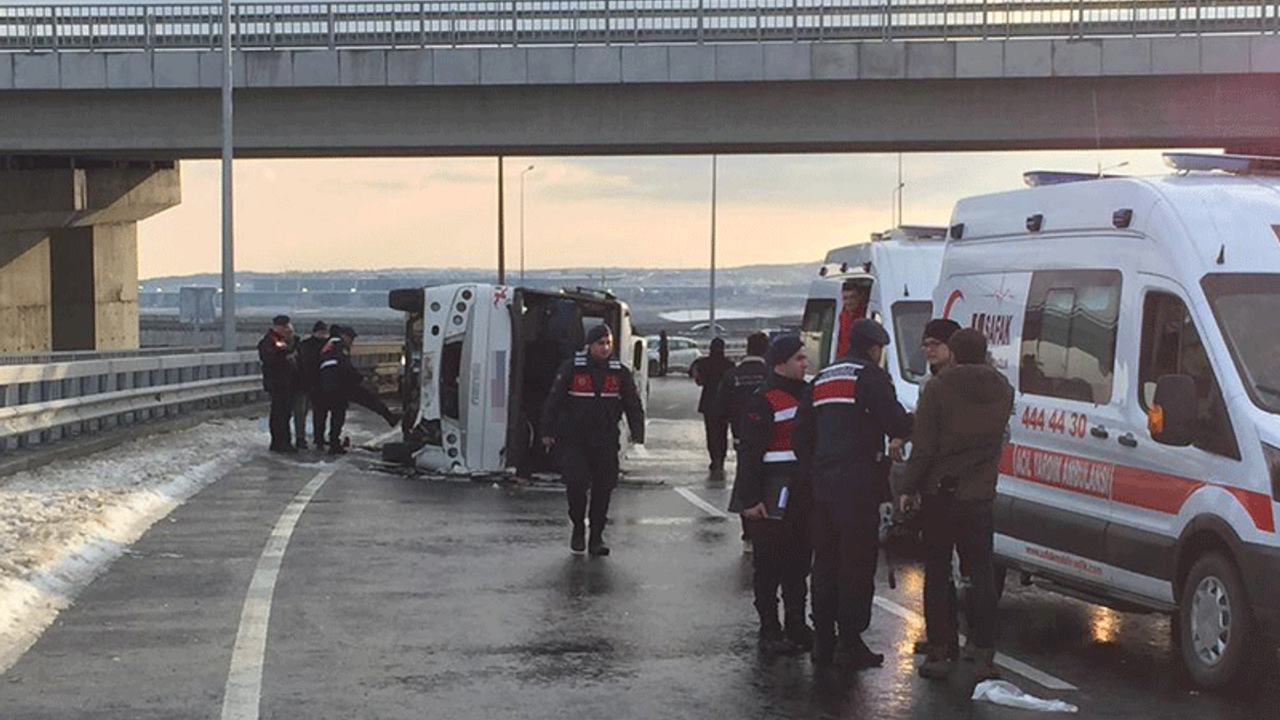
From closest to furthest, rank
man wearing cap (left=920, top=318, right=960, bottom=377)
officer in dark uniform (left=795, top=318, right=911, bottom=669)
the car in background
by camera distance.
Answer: officer in dark uniform (left=795, top=318, right=911, bottom=669) < man wearing cap (left=920, top=318, right=960, bottom=377) < the car in background

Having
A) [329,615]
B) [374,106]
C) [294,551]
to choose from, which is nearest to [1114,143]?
[374,106]

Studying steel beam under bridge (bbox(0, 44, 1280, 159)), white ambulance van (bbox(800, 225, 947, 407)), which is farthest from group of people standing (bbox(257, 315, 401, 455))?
steel beam under bridge (bbox(0, 44, 1280, 159))

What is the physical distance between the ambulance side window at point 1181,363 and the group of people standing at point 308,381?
14948 mm

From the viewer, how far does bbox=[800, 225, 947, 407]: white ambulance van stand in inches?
614

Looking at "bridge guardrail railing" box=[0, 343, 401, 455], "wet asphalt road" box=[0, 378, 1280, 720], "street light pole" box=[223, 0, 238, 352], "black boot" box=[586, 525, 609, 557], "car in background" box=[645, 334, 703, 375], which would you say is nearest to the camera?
"wet asphalt road" box=[0, 378, 1280, 720]

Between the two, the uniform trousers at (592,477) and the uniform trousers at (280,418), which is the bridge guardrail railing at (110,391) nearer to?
the uniform trousers at (280,418)

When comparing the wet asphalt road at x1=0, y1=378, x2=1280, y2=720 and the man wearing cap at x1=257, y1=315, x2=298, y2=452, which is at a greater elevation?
the man wearing cap at x1=257, y1=315, x2=298, y2=452

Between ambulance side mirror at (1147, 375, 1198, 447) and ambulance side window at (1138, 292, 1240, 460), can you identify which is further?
ambulance side window at (1138, 292, 1240, 460)

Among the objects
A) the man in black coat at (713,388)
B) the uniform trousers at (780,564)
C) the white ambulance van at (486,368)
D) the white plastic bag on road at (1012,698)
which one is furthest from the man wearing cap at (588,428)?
the man in black coat at (713,388)

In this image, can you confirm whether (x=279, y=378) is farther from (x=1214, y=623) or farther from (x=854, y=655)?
(x=1214, y=623)

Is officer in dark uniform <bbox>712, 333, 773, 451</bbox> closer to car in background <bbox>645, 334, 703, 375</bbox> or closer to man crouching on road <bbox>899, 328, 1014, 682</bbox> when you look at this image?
man crouching on road <bbox>899, 328, 1014, 682</bbox>

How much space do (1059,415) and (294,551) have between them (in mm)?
5712

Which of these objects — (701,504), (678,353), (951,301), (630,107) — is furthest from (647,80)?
(678,353)

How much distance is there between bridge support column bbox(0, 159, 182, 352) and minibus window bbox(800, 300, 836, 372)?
2958 centimetres
